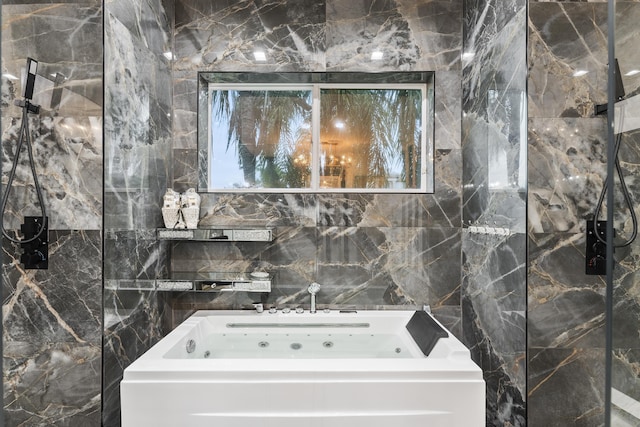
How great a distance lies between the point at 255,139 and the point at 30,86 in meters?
1.46

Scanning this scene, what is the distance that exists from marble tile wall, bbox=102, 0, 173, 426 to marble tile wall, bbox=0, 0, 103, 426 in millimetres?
53

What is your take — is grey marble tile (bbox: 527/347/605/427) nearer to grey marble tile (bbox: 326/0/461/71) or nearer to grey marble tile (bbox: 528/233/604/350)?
grey marble tile (bbox: 528/233/604/350)

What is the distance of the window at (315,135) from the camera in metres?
2.69

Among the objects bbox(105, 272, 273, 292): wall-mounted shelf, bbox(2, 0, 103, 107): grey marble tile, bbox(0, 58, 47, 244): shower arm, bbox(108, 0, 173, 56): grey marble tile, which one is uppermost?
bbox(108, 0, 173, 56): grey marble tile

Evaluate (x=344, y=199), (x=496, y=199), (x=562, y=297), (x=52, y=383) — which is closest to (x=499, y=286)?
(x=562, y=297)

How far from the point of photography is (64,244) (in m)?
1.65

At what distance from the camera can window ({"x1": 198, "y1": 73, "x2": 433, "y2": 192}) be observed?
2689 mm

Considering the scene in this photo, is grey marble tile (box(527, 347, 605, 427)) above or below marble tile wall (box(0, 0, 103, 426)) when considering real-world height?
below

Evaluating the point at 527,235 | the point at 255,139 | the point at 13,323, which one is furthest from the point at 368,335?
the point at 13,323

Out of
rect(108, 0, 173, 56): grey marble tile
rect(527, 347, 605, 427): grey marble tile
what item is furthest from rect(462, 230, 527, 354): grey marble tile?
rect(108, 0, 173, 56): grey marble tile

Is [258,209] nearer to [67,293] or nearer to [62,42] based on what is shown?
[67,293]

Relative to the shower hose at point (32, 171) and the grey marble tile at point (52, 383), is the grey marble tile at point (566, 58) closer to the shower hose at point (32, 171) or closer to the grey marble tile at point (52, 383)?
the shower hose at point (32, 171)

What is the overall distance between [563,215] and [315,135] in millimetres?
1609

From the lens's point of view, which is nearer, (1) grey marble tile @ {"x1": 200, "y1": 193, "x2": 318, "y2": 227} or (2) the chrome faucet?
(2) the chrome faucet
